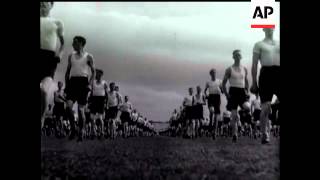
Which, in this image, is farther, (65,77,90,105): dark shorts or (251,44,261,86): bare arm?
(65,77,90,105): dark shorts

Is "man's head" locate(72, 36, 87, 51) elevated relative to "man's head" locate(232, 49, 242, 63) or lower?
elevated

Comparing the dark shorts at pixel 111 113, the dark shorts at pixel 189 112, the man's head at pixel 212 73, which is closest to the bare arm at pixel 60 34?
the dark shorts at pixel 111 113

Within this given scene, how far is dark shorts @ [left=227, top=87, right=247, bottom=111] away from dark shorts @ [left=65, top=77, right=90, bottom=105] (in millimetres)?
1823

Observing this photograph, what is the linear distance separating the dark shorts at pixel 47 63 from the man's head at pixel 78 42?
0.27m

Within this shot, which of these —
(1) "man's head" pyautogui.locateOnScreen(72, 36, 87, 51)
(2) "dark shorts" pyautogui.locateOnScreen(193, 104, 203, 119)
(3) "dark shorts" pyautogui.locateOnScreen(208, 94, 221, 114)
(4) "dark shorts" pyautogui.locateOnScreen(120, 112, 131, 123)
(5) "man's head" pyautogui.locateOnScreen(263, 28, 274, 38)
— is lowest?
(4) "dark shorts" pyautogui.locateOnScreen(120, 112, 131, 123)

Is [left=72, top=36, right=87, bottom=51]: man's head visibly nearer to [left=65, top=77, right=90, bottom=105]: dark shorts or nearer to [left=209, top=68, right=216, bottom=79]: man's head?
[left=65, top=77, right=90, bottom=105]: dark shorts

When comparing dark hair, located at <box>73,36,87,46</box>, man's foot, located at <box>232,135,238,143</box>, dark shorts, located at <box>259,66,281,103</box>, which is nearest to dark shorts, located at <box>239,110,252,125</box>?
man's foot, located at <box>232,135,238,143</box>

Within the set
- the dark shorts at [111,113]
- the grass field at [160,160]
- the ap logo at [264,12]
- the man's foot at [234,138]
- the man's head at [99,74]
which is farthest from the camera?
the dark shorts at [111,113]

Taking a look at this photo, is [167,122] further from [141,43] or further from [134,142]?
[141,43]

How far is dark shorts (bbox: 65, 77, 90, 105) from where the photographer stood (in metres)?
8.29

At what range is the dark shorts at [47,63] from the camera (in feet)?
25.2

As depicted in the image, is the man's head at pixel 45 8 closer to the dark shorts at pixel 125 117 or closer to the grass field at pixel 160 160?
the grass field at pixel 160 160

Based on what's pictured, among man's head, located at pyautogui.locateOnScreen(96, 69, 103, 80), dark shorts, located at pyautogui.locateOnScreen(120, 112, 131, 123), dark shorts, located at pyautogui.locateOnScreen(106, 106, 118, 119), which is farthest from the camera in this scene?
dark shorts, located at pyautogui.locateOnScreen(106, 106, 118, 119)
